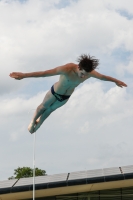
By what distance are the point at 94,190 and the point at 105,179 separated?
4134 millimetres

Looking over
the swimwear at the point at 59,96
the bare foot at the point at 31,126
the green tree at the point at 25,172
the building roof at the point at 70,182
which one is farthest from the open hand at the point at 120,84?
the green tree at the point at 25,172

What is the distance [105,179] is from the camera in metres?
25.0

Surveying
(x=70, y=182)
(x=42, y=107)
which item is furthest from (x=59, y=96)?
(x=70, y=182)

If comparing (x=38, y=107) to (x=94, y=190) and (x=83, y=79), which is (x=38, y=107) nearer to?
(x=83, y=79)

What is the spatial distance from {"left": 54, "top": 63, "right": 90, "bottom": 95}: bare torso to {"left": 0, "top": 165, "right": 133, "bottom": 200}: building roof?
1637cm

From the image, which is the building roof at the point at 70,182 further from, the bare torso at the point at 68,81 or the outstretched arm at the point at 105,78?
the outstretched arm at the point at 105,78

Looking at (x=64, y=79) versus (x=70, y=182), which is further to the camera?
(x=70, y=182)

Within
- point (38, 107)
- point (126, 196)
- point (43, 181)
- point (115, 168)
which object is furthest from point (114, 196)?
point (38, 107)

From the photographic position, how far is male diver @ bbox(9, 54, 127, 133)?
8.38 metres

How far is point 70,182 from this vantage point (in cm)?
2516

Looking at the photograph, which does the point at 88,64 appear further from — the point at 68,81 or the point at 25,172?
the point at 25,172

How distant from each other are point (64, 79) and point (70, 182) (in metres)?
17.1

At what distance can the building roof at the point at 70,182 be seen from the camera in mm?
25078

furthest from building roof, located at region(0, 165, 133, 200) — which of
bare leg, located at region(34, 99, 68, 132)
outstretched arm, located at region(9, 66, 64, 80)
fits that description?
outstretched arm, located at region(9, 66, 64, 80)
